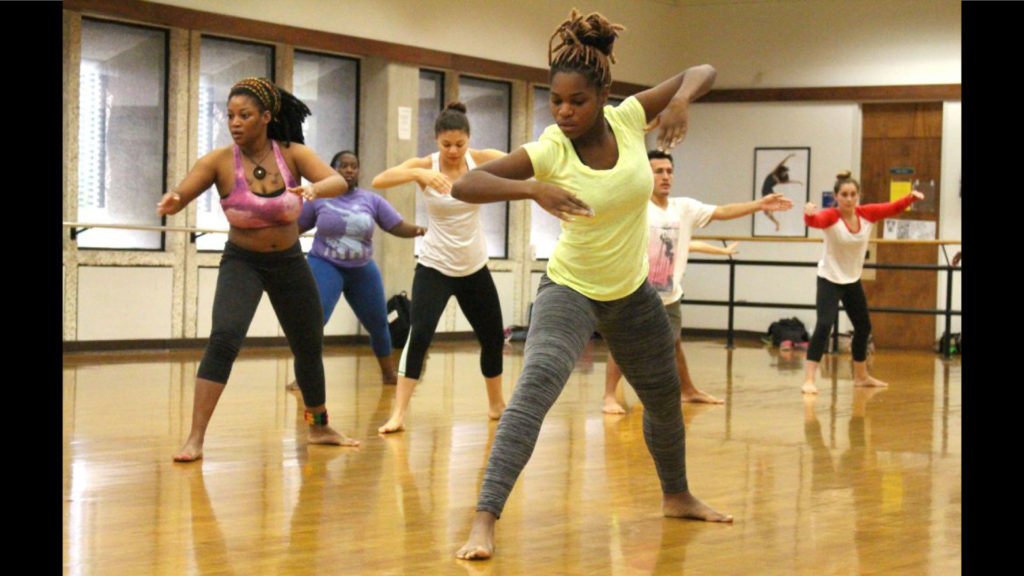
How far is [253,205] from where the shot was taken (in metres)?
5.61

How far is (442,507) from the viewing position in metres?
4.64

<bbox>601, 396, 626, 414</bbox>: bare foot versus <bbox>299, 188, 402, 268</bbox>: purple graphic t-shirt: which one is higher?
<bbox>299, 188, 402, 268</bbox>: purple graphic t-shirt

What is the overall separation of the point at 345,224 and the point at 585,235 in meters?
4.90

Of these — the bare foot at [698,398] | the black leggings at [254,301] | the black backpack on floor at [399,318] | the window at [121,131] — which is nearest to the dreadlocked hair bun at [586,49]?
the black leggings at [254,301]

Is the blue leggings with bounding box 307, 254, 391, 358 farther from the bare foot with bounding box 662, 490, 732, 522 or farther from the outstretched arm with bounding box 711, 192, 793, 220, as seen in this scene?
the bare foot with bounding box 662, 490, 732, 522

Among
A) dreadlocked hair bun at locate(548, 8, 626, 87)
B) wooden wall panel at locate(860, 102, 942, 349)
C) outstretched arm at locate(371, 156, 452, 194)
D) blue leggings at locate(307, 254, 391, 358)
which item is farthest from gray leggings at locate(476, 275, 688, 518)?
wooden wall panel at locate(860, 102, 942, 349)

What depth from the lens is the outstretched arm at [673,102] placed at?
4105mm

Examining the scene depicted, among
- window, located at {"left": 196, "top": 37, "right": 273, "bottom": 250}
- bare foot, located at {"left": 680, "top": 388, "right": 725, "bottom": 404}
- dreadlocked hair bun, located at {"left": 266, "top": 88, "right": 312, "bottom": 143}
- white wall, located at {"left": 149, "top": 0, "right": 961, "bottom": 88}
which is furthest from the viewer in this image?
white wall, located at {"left": 149, "top": 0, "right": 961, "bottom": 88}

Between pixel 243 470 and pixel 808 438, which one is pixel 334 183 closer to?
pixel 243 470

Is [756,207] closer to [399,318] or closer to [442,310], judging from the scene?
[442,310]

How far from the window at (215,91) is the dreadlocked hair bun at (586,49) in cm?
849

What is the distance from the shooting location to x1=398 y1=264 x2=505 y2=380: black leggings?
263 inches

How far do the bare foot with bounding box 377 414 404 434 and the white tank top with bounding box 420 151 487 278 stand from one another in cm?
79

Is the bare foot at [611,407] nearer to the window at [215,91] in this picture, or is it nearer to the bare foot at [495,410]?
the bare foot at [495,410]
